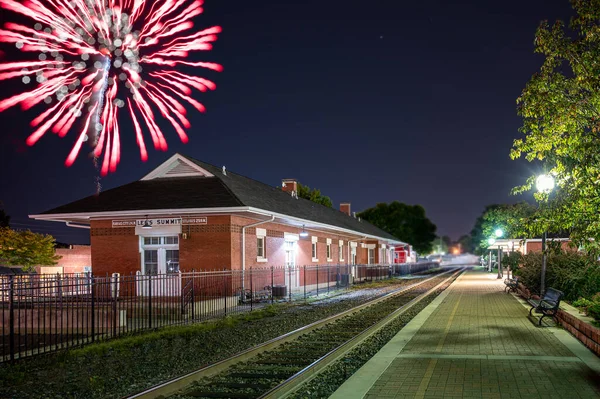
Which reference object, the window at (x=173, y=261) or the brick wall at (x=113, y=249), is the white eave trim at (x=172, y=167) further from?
the window at (x=173, y=261)

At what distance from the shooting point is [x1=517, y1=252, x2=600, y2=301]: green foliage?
16.1m

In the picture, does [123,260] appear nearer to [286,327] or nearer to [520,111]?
[286,327]

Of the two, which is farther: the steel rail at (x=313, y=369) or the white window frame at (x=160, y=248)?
the white window frame at (x=160, y=248)

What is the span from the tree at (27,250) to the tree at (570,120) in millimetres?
34761

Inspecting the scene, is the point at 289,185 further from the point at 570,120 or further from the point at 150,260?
the point at 570,120

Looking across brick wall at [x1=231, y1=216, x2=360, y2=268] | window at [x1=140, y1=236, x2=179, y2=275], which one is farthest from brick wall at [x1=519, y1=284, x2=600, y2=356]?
window at [x1=140, y1=236, x2=179, y2=275]

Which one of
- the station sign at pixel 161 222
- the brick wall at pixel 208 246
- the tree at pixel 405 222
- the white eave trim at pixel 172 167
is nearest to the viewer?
the brick wall at pixel 208 246

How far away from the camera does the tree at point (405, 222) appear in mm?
101312

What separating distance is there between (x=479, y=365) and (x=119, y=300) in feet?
36.3

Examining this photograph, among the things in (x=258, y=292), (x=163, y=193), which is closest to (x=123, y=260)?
(x=163, y=193)

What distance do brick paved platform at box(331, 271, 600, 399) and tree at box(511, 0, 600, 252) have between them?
226 centimetres

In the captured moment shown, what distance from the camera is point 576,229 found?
1076 cm

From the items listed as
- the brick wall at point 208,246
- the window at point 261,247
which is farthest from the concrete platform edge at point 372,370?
the window at point 261,247

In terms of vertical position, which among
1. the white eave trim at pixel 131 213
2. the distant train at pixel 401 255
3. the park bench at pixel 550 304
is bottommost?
the distant train at pixel 401 255
